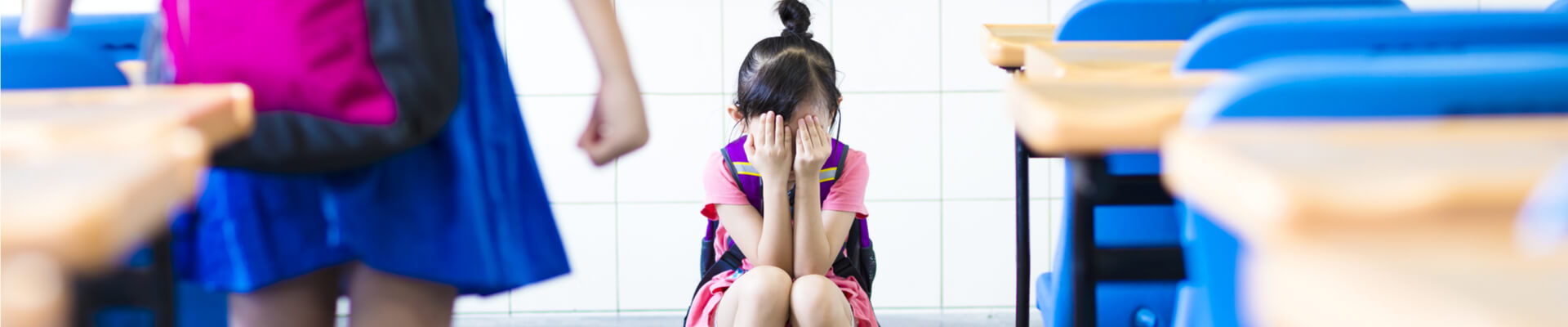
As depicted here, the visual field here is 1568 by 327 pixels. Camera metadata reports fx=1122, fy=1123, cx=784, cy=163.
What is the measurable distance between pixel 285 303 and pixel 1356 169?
85 cm

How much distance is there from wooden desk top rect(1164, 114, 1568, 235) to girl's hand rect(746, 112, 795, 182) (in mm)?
1337

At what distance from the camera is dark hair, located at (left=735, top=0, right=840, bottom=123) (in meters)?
1.82

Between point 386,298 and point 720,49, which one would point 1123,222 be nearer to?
point 386,298

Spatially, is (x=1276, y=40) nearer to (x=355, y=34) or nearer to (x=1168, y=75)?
(x=1168, y=75)

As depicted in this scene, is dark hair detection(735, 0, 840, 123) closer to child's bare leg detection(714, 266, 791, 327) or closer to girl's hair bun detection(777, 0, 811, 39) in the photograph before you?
girl's hair bun detection(777, 0, 811, 39)

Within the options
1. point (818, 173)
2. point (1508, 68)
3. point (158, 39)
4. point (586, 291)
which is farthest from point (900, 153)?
point (1508, 68)

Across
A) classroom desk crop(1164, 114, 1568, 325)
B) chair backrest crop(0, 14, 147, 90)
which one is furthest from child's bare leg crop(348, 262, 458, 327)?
classroom desk crop(1164, 114, 1568, 325)

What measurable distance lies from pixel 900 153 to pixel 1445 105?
2.36 metres

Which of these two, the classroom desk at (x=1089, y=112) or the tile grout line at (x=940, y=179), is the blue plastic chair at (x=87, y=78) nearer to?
the classroom desk at (x=1089, y=112)

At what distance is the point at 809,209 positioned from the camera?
171cm

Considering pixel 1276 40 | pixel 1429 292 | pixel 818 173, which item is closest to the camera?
pixel 1429 292

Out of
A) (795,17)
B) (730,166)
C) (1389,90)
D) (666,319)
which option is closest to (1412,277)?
(1389,90)

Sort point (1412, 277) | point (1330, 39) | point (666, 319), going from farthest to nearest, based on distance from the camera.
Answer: point (666, 319) → point (1330, 39) → point (1412, 277)

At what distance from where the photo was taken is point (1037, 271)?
2.92 m
